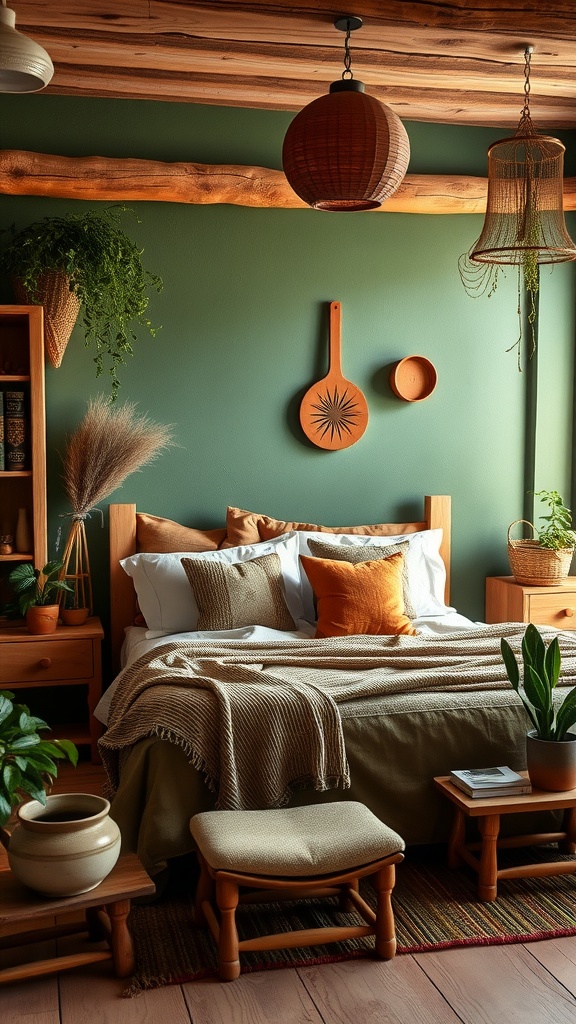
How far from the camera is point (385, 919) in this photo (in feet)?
8.58

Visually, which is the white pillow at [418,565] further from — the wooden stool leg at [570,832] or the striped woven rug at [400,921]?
the striped woven rug at [400,921]

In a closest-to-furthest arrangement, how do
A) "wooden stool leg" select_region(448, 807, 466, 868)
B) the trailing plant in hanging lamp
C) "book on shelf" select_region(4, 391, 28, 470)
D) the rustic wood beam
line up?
"wooden stool leg" select_region(448, 807, 466, 868) → the trailing plant in hanging lamp → "book on shelf" select_region(4, 391, 28, 470) → the rustic wood beam

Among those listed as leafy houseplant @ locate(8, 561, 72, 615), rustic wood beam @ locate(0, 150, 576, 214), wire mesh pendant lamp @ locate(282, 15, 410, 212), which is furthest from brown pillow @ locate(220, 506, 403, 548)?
wire mesh pendant lamp @ locate(282, 15, 410, 212)

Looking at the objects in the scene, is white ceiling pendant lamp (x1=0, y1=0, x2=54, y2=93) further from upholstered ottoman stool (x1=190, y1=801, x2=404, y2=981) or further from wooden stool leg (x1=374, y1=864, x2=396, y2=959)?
wooden stool leg (x1=374, y1=864, x2=396, y2=959)

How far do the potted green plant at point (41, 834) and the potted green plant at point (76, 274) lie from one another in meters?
2.31

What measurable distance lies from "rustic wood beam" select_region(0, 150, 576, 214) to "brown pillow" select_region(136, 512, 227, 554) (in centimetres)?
154

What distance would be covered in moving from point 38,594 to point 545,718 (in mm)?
2275

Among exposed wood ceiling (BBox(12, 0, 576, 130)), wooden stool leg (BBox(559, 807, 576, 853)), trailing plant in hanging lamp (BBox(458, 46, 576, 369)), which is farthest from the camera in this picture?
trailing plant in hanging lamp (BBox(458, 46, 576, 369))

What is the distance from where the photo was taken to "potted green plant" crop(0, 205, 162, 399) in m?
4.18

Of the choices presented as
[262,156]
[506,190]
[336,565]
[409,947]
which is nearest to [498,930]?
[409,947]

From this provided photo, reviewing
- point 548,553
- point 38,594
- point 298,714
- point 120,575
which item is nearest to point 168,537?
point 120,575

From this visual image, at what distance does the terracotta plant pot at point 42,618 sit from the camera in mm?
4203

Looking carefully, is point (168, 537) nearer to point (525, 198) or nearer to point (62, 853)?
point (525, 198)

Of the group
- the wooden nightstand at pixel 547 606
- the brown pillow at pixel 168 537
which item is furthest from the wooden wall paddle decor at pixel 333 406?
the wooden nightstand at pixel 547 606
